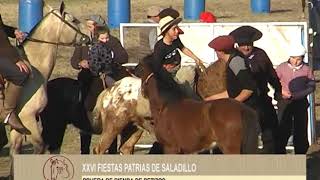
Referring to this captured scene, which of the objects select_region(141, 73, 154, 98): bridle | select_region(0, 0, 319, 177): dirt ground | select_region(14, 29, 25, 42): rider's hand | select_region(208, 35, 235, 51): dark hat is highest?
select_region(208, 35, 235, 51): dark hat

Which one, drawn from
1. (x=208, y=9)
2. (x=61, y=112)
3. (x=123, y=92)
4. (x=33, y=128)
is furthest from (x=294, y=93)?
(x=208, y=9)

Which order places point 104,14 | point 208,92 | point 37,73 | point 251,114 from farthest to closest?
point 104,14
point 37,73
point 208,92
point 251,114

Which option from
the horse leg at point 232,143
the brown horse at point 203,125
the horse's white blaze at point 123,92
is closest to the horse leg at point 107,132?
the horse's white blaze at point 123,92

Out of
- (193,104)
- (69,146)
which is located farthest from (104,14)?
(193,104)

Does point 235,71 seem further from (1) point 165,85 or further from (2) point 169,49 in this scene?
(2) point 169,49

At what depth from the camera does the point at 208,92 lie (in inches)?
441

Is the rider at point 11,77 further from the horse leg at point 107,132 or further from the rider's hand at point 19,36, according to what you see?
the horse leg at point 107,132

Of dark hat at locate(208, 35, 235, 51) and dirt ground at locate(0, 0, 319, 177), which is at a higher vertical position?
dark hat at locate(208, 35, 235, 51)

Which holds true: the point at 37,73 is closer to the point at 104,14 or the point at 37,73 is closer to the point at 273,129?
the point at 273,129

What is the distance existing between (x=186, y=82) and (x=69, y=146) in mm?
3949

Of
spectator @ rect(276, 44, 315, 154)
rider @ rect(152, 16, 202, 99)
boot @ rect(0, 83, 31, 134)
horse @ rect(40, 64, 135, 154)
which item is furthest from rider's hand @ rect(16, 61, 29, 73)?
spectator @ rect(276, 44, 315, 154)

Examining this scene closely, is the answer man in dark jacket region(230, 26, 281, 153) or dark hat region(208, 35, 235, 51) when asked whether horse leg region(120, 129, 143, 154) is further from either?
dark hat region(208, 35, 235, 51)

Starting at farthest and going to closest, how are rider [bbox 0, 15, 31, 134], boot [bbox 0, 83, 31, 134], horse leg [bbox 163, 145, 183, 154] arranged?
boot [bbox 0, 83, 31, 134] → rider [bbox 0, 15, 31, 134] → horse leg [bbox 163, 145, 183, 154]

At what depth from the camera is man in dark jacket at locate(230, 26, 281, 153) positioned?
11133 millimetres
